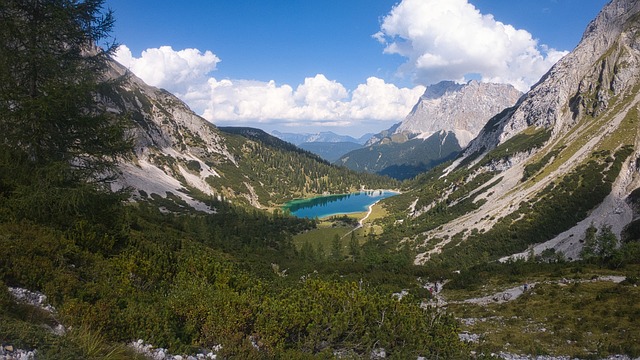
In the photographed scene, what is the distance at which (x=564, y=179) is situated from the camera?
123 m

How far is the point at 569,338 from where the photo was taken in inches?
802

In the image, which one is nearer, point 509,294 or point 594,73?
point 509,294

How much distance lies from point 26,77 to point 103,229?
8.47 metres

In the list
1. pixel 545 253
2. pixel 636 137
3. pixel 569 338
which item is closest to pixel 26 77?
pixel 569 338

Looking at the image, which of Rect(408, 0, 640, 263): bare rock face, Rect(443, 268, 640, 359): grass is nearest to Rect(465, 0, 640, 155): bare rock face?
Rect(408, 0, 640, 263): bare rock face

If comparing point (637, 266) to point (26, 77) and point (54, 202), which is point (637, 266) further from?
point (26, 77)

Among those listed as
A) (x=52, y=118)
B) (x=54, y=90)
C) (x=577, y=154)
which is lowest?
(x=52, y=118)

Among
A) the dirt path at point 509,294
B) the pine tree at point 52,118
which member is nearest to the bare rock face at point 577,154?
the dirt path at point 509,294

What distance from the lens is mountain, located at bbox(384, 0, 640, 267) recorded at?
101438 mm

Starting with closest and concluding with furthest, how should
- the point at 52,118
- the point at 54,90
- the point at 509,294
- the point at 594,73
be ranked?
1. the point at 54,90
2. the point at 52,118
3. the point at 509,294
4. the point at 594,73

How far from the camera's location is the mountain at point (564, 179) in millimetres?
101438

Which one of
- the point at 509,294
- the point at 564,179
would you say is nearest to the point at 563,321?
the point at 509,294

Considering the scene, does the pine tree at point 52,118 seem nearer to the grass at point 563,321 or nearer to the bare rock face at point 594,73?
the grass at point 563,321

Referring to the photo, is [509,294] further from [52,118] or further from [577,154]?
[577,154]
